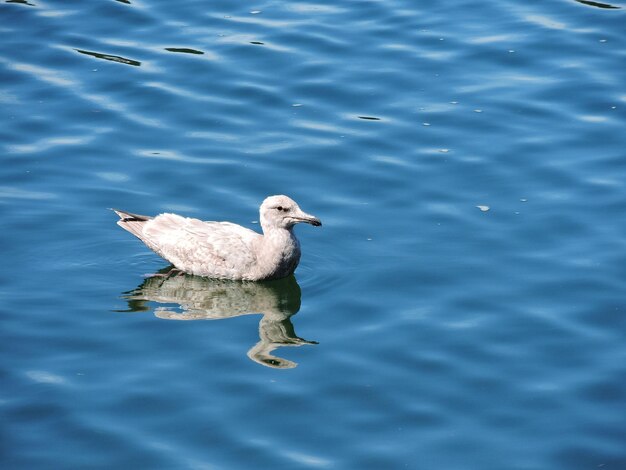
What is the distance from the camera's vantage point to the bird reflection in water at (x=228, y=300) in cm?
1307

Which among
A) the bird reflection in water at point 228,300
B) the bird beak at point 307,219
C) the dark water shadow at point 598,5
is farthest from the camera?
the dark water shadow at point 598,5

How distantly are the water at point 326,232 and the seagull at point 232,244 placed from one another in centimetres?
22

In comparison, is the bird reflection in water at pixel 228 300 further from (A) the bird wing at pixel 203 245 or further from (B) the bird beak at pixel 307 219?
(B) the bird beak at pixel 307 219

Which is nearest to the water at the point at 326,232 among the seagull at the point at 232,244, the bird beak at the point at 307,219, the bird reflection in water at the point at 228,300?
the bird reflection in water at the point at 228,300

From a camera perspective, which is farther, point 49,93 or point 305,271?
point 49,93

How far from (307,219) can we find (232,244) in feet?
2.94

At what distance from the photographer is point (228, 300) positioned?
1388cm

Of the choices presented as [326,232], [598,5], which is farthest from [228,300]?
[598,5]

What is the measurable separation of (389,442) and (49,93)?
9.16 m

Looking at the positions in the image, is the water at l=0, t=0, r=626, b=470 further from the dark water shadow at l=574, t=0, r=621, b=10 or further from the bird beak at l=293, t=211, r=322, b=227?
the bird beak at l=293, t=211, r=322, b=227

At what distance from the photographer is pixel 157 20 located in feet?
67.1

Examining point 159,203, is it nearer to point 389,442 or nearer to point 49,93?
point 49,93

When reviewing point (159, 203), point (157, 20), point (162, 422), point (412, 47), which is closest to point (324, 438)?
point (162, 422)

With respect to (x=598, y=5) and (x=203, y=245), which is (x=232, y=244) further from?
(x=598, y=5)
